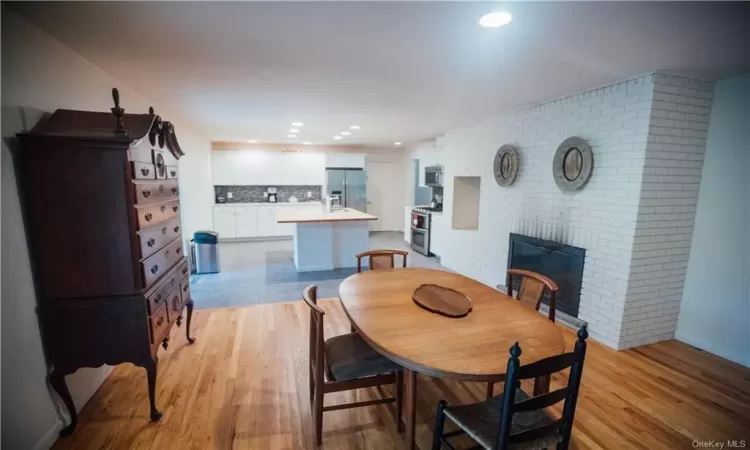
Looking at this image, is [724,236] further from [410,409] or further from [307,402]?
[307,402]

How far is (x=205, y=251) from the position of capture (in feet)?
16.7

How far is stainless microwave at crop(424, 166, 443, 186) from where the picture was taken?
20.9 feet

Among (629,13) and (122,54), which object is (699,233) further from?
(122,54)

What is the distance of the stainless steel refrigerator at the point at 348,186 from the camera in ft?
25.7

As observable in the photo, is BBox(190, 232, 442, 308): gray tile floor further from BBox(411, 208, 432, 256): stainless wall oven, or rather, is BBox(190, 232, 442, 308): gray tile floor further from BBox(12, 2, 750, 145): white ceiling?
BBox(12, 2, 750, 145): white ceiling

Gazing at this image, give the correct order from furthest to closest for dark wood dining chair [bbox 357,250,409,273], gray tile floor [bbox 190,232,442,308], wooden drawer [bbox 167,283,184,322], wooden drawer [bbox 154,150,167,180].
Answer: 1. gray tile floor [bbox 190,232,442,308]
2. dark wood dining chair [bbox 357,250,409,273]
3. wooden drawer [bbox 167,283,184,322]
4. wooden drawer [bbox 154,150,167,180]

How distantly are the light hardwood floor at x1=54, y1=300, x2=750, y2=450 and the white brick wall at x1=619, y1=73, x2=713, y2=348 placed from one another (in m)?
0.33

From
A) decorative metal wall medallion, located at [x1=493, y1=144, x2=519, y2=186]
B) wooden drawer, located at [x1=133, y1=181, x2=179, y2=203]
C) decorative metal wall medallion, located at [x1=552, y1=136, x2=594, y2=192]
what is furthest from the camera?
decorative metal wall medallion, located at [x1=493, y1=144, x2=519, y2=186]

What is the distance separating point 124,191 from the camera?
71.1 inches

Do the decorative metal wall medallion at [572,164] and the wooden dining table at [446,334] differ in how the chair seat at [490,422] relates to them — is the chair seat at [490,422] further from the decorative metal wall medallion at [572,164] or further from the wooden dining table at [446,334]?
the decorative metal wall medallion at [572,164]

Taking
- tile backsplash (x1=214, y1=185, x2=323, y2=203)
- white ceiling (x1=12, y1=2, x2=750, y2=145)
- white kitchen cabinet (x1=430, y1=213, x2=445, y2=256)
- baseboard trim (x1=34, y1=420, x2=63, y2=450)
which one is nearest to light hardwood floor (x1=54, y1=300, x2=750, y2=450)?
baseboard trim (x1=34, y1=420, x2=63, y2=450)

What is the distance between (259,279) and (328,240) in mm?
1197

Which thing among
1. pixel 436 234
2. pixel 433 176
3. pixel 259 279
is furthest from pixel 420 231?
pixel 259 279

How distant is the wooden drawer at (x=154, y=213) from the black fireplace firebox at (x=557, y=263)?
11.2 ft
